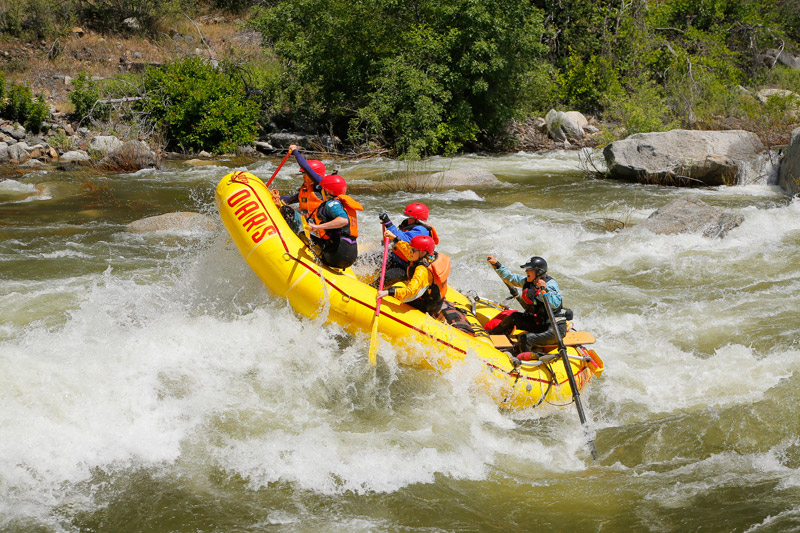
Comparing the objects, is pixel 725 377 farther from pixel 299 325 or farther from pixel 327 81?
pixel 327 81

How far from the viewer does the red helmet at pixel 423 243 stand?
19.7 ft

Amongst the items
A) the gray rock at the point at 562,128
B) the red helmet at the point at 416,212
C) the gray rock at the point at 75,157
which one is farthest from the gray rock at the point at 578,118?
the red helmet at the point at 416,212

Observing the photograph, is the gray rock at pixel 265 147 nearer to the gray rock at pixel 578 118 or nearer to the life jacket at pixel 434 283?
the gray rock at pixel 578 118

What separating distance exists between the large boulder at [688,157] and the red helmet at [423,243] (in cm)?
949

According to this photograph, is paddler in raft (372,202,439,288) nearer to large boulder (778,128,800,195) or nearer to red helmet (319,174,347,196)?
red helmet (319,174,347,196)

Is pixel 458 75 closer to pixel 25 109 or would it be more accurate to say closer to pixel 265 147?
pixel 265 147

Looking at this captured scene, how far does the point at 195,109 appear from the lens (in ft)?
57.4

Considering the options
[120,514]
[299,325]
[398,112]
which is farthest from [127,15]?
[120,514]

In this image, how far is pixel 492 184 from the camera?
14461mm

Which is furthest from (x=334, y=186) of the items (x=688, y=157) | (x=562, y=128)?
(x=562, y=128)

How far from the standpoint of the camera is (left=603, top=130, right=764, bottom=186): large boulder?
13680 mm

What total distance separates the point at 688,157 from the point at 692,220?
13.6ft

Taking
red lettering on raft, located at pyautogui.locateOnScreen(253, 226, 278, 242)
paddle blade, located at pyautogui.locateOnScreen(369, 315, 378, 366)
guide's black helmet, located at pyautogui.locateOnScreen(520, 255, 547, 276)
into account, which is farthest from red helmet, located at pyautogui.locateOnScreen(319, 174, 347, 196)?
guide's black helmet, located at pyautogui.locateOnScreen(520, 255, 547, 276)

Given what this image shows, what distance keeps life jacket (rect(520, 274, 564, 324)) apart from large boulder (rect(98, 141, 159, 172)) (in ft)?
38.5
